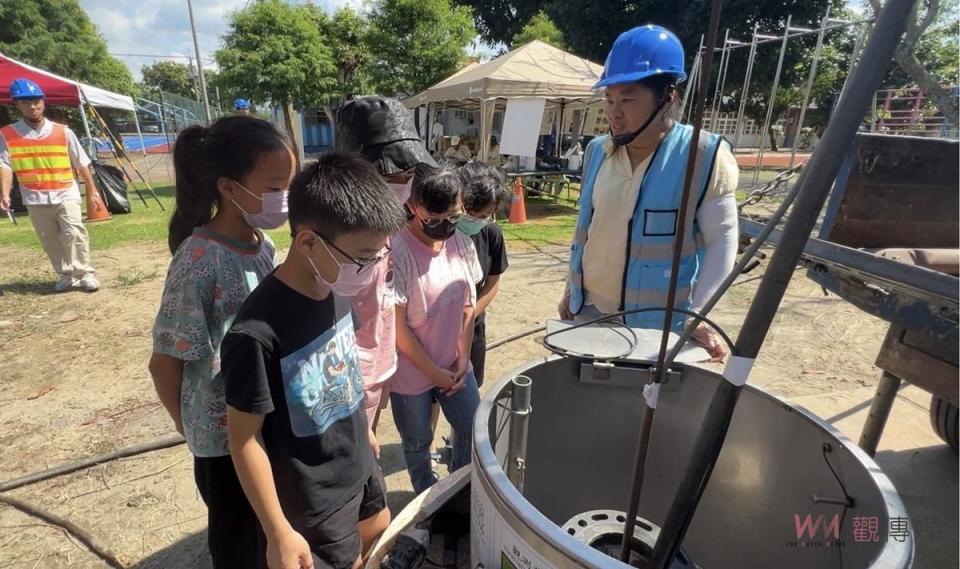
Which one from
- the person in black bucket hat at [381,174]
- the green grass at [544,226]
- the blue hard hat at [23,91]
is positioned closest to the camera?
the person in black bucket hat at [381,174]

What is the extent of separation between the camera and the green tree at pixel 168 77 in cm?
5434

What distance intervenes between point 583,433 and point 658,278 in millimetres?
604

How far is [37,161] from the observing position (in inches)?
185

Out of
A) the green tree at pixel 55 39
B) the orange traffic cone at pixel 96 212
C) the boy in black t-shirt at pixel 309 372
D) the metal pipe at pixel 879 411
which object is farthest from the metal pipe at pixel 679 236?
the green tree at pixel 55 39

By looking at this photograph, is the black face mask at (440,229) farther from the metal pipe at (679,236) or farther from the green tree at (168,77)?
the green tree at (168,77)

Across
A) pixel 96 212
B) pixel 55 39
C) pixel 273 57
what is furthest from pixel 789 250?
pixel 55 39

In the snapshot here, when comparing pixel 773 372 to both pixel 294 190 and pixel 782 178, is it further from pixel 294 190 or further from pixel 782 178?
pixel 294 190

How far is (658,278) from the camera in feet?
5.76

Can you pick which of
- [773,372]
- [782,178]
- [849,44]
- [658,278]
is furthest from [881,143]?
[849,44]

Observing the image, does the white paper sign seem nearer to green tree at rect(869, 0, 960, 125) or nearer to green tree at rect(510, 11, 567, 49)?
green tree at rect(869, 0, 960, 125)

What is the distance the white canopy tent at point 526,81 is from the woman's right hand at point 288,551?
8.13 m

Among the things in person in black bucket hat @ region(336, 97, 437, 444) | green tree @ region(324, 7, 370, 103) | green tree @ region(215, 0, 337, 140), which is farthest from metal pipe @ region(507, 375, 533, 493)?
green tree @ region(324, 7, 370, 103)

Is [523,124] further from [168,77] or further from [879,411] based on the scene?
[168,77]

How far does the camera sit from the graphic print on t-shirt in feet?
3.89
